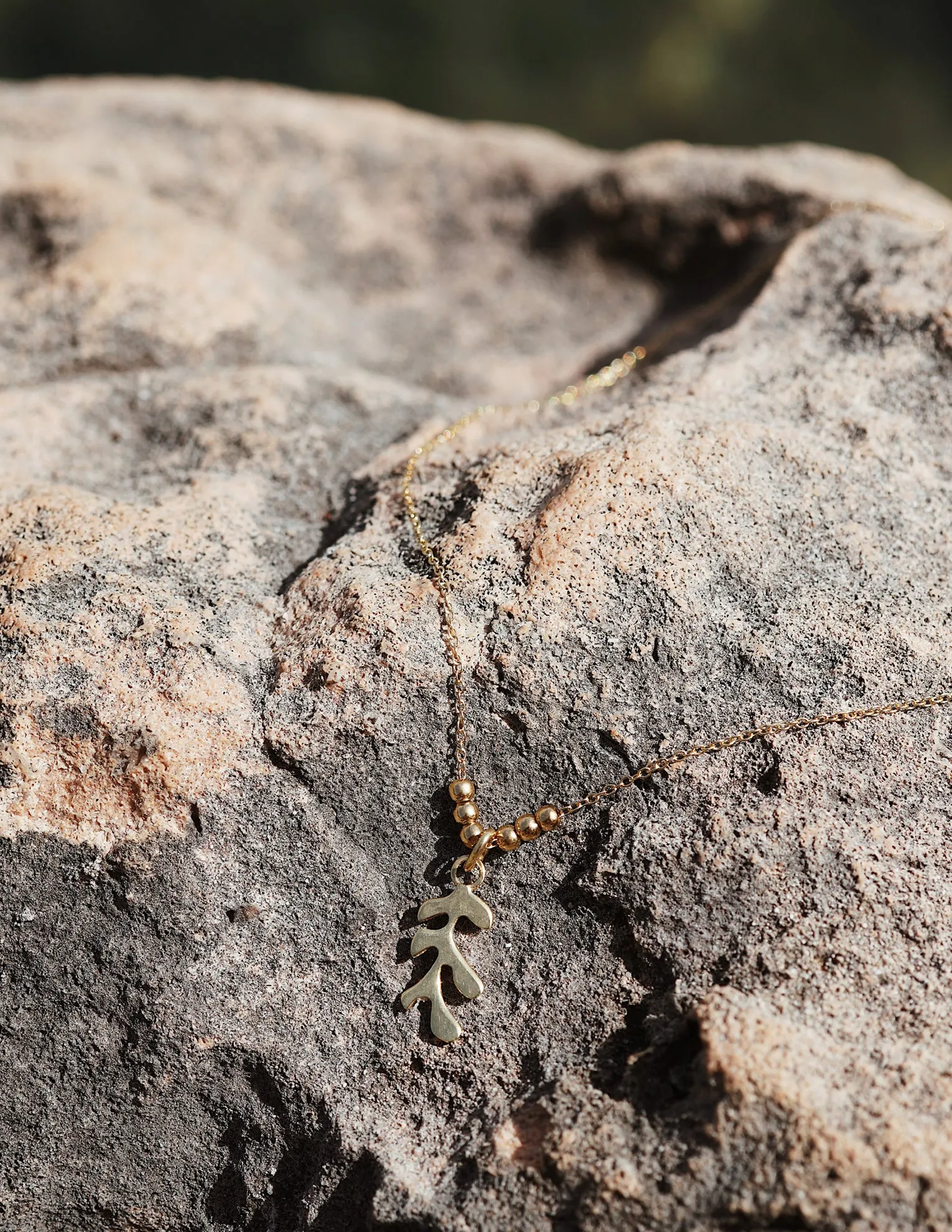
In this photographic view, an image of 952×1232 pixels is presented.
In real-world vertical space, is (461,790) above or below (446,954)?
above

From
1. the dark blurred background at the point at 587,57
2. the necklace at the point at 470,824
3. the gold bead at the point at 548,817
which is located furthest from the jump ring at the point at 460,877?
the dark blurred background at the point at 587,57

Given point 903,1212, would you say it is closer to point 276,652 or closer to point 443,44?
point 276,652

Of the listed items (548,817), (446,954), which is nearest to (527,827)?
(548,817)

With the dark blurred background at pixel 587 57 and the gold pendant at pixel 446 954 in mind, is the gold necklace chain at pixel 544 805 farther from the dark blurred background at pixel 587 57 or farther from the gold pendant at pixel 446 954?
the dark blurred background at pixel 587 57

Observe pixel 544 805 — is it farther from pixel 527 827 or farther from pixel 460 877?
pixel 460 877

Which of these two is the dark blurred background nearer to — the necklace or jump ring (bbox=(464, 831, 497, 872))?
the necklace

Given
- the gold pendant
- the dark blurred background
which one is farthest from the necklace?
the dark blurred background

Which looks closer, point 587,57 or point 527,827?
point 527,827
